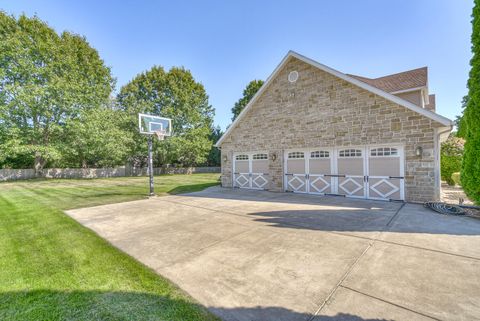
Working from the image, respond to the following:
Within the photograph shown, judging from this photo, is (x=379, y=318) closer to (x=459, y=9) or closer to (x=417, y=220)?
(x=417, y=220)

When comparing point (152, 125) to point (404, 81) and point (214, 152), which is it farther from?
point (214, 152)

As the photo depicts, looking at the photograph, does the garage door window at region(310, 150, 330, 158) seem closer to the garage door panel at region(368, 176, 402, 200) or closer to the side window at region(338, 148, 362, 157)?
the side window at region(338, 148, 362, 157)

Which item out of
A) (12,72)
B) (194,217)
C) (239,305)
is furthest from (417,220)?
(12,72)

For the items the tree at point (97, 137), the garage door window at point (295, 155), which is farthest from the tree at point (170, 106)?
the garage door window at point (295, 155)

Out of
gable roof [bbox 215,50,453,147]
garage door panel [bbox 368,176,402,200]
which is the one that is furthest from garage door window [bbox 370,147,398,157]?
gable roof [bbox 215,50,453,147]

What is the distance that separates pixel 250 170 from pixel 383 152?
6.78 m

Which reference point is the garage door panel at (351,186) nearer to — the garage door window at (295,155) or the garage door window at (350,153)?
the garage door window at (350,153)

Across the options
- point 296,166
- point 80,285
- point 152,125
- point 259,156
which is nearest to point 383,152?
point 296,166

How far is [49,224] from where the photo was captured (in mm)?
5832

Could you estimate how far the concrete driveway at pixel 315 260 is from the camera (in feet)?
7.78

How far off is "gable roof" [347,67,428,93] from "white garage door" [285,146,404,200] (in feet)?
17.5

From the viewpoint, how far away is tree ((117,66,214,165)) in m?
27.0

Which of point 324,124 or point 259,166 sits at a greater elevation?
point 324,124

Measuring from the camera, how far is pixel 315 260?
347 cm
